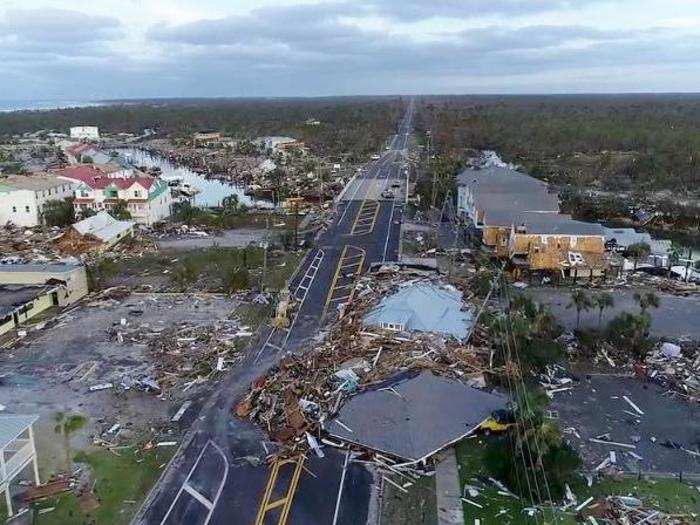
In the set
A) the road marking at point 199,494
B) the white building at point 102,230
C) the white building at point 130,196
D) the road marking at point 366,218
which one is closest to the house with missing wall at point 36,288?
the white building at point 102,230

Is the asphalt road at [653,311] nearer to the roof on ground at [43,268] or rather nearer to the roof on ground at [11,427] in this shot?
the roof on ground at [11,427]

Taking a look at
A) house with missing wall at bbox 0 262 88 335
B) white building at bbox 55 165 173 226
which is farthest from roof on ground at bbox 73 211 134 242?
house with missing wall at bbox 0 262 88 335

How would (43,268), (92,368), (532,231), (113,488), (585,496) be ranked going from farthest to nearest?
1. (532,231)
2. (43,268)
3. (92,368)
4. (113,488)
5. (585,496)

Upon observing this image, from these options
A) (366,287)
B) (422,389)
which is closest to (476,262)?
(366,287)

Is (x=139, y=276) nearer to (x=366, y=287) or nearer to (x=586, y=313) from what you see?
(x=366, y=287)

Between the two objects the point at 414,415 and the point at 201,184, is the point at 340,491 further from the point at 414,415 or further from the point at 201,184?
the point at 201,184

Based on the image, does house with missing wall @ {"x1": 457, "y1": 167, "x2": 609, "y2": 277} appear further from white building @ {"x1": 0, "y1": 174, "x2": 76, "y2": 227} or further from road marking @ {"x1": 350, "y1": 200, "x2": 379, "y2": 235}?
white building @ {"x1": 0, "y1": 174, "x2": 76, "y2": 227}

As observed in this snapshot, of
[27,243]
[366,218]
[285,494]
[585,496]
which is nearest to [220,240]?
[366,218]
